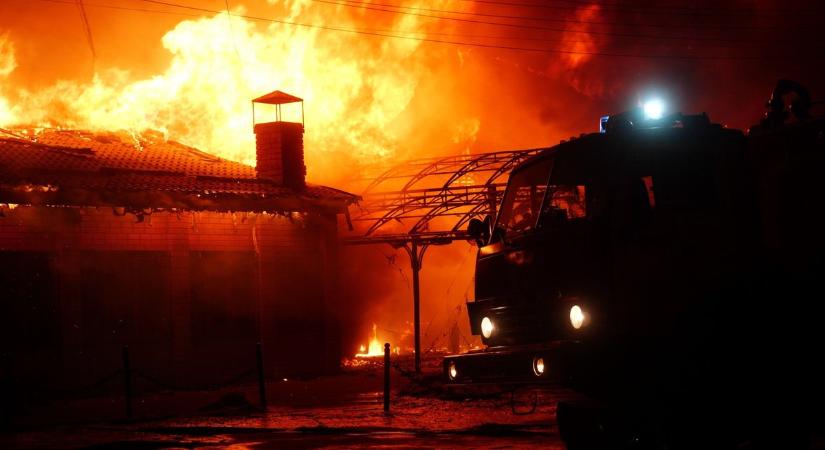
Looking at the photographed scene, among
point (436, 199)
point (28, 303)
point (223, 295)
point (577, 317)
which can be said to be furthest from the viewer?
point (436, 199)

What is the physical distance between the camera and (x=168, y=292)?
2053 centimetres

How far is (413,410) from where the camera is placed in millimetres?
15305

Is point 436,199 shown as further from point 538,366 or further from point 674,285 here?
point 674,285

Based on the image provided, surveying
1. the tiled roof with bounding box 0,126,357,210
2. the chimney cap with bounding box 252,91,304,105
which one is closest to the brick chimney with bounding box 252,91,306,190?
the chimney cap with bounding box 252,91,304,105

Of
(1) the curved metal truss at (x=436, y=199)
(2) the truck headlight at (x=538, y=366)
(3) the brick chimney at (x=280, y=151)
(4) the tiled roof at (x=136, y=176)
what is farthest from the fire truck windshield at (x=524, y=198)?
(3) the brick chimney at (x=280, y=151)

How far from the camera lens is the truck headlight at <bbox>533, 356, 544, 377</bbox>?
7.79 metres

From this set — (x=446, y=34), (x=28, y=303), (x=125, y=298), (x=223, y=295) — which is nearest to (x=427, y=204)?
(x=223, y=295)

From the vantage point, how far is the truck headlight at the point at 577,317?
7705 millimetres

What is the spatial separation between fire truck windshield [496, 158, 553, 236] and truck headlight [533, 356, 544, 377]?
4.48 feet

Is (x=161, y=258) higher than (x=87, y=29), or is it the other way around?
(x=87, y=29)

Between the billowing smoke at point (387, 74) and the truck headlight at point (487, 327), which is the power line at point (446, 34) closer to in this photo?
the billowing smoke at point (387, 74)

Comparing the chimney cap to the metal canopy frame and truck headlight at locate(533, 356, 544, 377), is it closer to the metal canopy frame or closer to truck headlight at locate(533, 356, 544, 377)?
the metal canopy frame

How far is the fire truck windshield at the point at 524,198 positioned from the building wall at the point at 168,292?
40.2 ft

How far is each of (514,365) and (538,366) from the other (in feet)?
0.91
